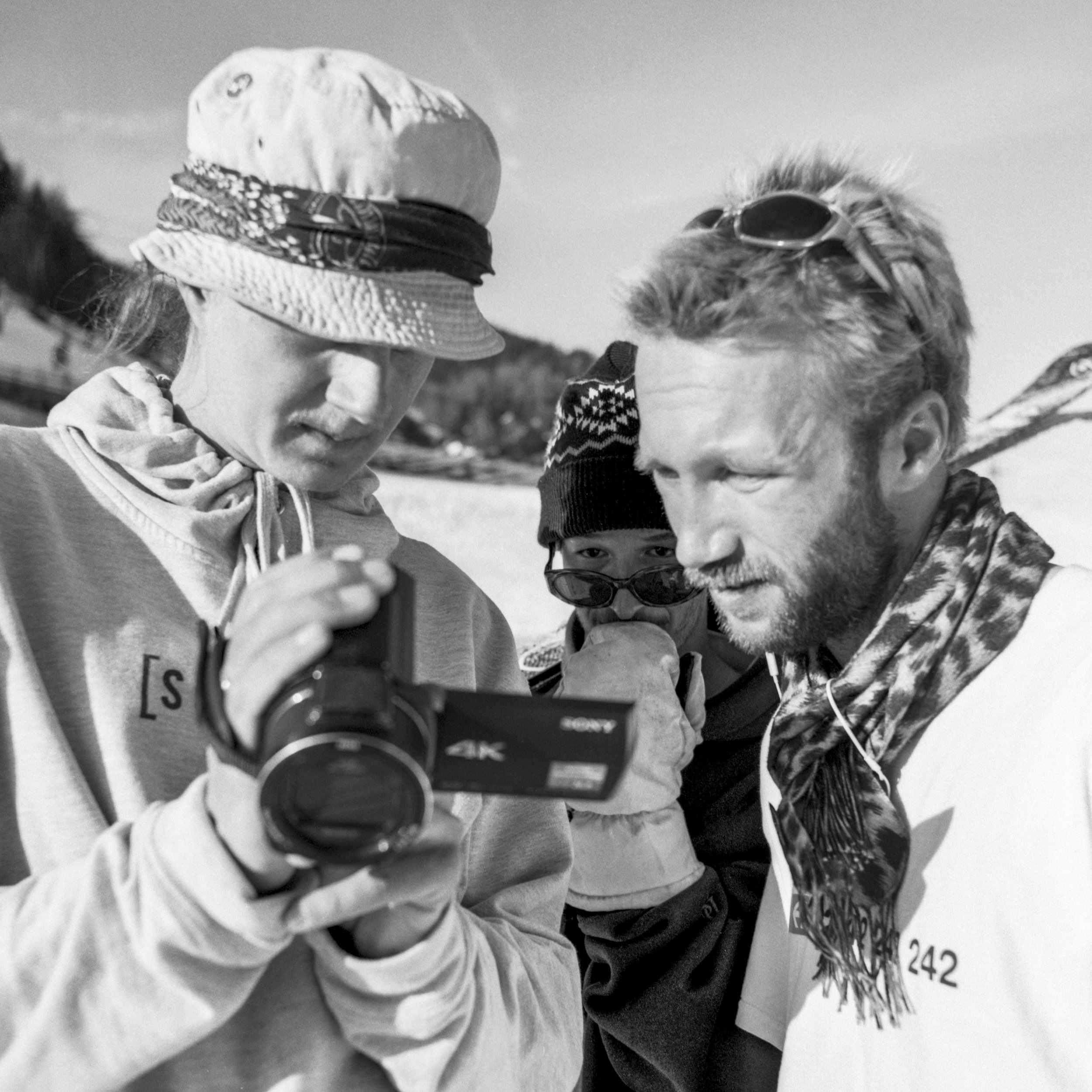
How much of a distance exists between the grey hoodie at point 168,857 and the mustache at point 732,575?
0.47 m

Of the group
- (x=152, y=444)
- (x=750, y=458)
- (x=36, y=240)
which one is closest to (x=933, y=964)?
(x=750, y=458)

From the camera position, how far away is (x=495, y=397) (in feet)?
16.4

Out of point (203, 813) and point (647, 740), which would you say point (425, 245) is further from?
point (647, 740)

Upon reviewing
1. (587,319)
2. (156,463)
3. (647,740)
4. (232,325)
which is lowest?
(647,740)

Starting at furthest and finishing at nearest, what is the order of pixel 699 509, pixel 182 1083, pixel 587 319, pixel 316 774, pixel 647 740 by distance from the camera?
pixel 587 319 → pixel 647 740 → pixel 699 509 → pixel 182 1083 → pixel 316 774

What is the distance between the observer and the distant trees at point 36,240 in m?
4.36

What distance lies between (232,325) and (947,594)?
102cm

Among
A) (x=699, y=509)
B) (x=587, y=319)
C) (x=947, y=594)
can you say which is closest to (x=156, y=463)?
(x=699, y=509)

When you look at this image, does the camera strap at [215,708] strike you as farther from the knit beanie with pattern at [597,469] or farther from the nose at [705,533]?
the knit beanie with pattern at [597,469]

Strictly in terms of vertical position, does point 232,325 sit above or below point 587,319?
below

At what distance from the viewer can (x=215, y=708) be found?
894 mm

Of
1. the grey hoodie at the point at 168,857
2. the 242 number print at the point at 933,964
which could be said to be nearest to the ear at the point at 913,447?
the 242 number print at the point at 933,964

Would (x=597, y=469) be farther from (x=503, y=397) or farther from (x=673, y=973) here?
(x=503, y=397)

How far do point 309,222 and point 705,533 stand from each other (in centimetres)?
74
